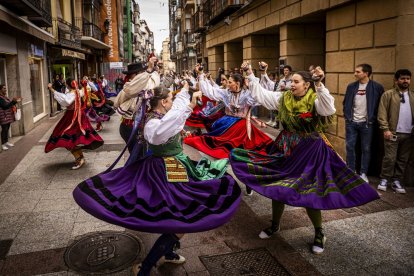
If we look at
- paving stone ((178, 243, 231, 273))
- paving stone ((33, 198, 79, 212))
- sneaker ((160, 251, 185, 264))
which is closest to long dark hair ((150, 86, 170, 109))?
sneaker ((160, 251, 185, 264))

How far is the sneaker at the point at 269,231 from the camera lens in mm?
4400

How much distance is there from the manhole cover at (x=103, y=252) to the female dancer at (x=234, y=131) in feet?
7.71

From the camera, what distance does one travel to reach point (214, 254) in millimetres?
4035

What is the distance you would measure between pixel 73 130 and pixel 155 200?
4.90 m

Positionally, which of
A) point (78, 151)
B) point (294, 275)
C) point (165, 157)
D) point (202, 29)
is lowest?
point (294, 275)

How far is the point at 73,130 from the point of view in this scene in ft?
24.6

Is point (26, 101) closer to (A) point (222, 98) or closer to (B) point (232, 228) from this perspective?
(A) point (222, 98)

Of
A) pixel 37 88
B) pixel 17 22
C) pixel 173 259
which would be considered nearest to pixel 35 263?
pixel 173 259

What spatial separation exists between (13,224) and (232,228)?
9.04 feet

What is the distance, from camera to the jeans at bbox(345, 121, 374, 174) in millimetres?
6500

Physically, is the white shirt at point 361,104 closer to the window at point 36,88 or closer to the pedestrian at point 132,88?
the pedestrian at point 132,88

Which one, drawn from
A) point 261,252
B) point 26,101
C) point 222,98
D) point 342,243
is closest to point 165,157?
point 261,252

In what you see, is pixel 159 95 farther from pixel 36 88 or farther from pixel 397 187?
pixel 36 88

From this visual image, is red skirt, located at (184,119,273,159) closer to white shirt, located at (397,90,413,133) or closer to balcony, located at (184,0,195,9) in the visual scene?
white shirt, located at (397,90,413,133)
